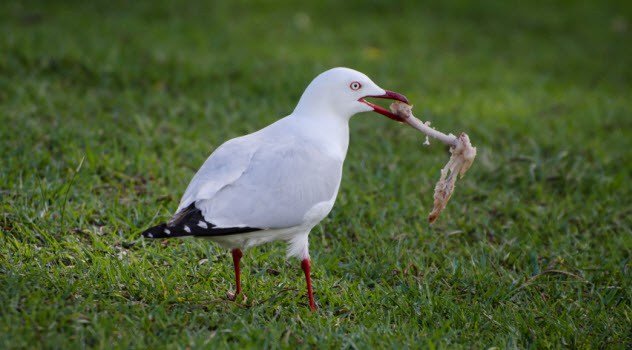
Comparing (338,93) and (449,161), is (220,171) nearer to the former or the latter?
(338,93)

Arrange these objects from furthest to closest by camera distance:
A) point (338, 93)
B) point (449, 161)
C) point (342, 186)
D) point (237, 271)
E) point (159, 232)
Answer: point (342, 186)
point (449, 161)
point (338, 93)
point (237, 271)
point (159, 232)

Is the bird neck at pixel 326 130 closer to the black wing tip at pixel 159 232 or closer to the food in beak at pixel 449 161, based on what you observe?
the food in beak at pixel 449 161

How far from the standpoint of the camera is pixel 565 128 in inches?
259

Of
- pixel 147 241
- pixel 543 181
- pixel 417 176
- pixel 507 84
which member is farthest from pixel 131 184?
pixel 507 84

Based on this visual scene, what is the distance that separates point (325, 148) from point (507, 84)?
4.62 m

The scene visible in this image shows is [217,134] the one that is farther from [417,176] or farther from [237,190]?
[237,190]

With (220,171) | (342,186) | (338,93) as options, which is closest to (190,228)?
(220,171)

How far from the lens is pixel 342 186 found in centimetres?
518

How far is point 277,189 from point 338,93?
0.64 metres

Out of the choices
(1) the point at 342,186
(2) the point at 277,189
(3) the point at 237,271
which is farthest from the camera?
(1) the point at 342,186

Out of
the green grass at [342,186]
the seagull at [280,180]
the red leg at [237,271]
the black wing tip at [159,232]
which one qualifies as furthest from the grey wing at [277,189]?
the green grass at [342,186]

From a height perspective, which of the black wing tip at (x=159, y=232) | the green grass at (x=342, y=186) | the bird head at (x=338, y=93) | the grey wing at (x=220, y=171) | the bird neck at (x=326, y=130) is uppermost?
the bird head at (x=338, y=93)

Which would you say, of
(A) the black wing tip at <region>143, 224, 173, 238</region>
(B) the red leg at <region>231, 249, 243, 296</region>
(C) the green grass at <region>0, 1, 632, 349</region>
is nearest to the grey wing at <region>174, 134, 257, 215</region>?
(A) the black wing tip at <region>143, 224, 173, 238</region>

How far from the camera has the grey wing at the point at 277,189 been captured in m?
3.38
